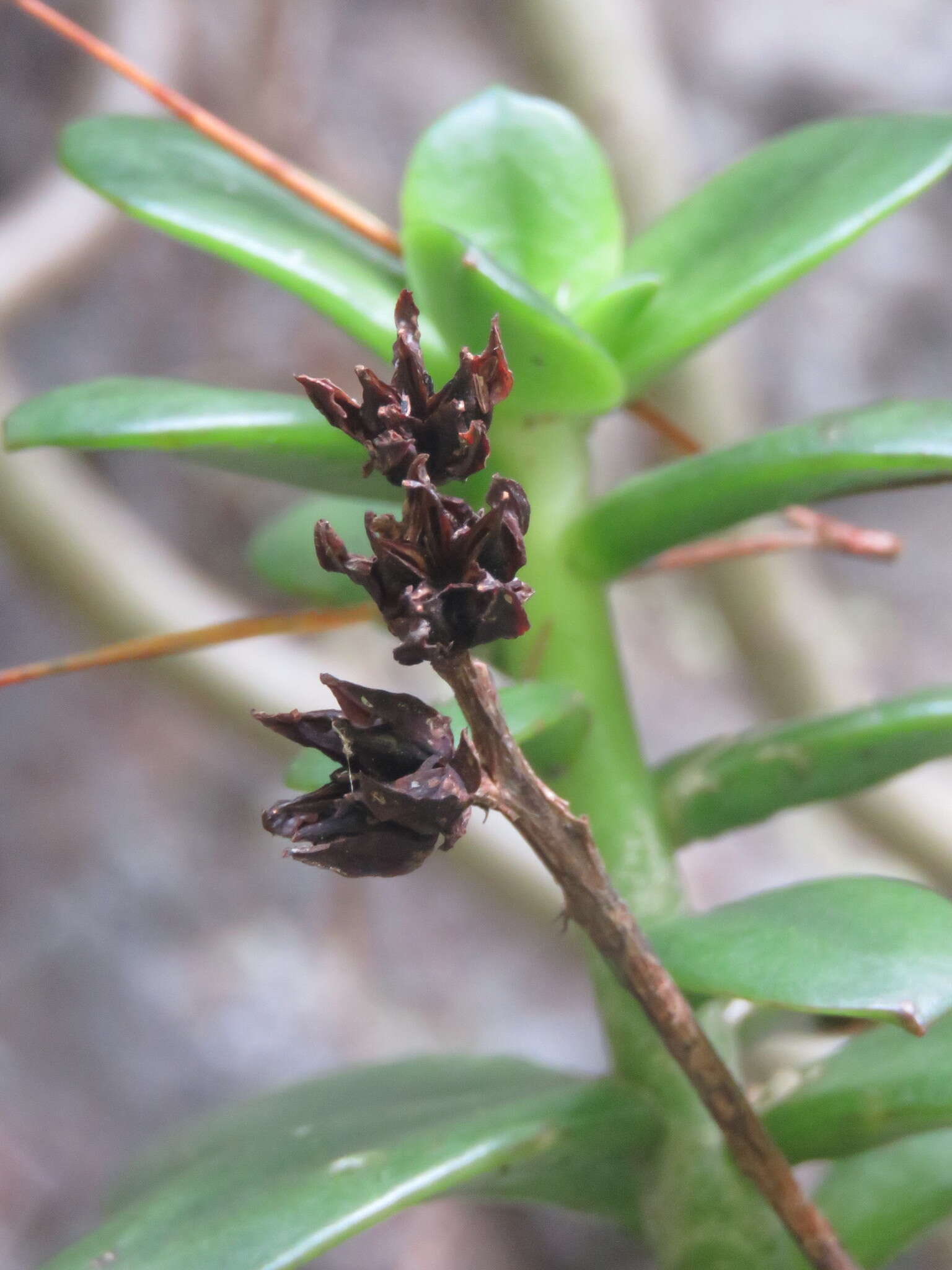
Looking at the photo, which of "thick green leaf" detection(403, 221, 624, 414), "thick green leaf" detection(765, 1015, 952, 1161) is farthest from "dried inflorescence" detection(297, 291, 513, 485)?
"thick green leaf" detection(765, 1015, 952, 1161)

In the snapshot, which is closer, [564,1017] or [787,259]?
[787,259]

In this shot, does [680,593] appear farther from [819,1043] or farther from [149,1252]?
[149,1252]

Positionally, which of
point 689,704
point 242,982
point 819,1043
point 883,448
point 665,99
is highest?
point 665,99

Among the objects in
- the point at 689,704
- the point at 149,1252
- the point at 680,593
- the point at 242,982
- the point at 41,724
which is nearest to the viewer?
the point at 149,1252

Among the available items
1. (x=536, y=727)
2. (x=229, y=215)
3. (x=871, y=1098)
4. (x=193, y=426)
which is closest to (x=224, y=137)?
(x=229, y=215)

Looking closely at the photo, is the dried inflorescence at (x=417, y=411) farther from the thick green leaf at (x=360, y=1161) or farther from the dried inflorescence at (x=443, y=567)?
the thick green leaf at (x=360, y=1161)

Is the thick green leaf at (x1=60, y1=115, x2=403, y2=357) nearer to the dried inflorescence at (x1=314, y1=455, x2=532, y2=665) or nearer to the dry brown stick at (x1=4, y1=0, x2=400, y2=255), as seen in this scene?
the dry brown stick at (x1=4, y1=0, x2=400, y2=255)

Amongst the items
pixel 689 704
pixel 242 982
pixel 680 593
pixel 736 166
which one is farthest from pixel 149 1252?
pixel 680 593
